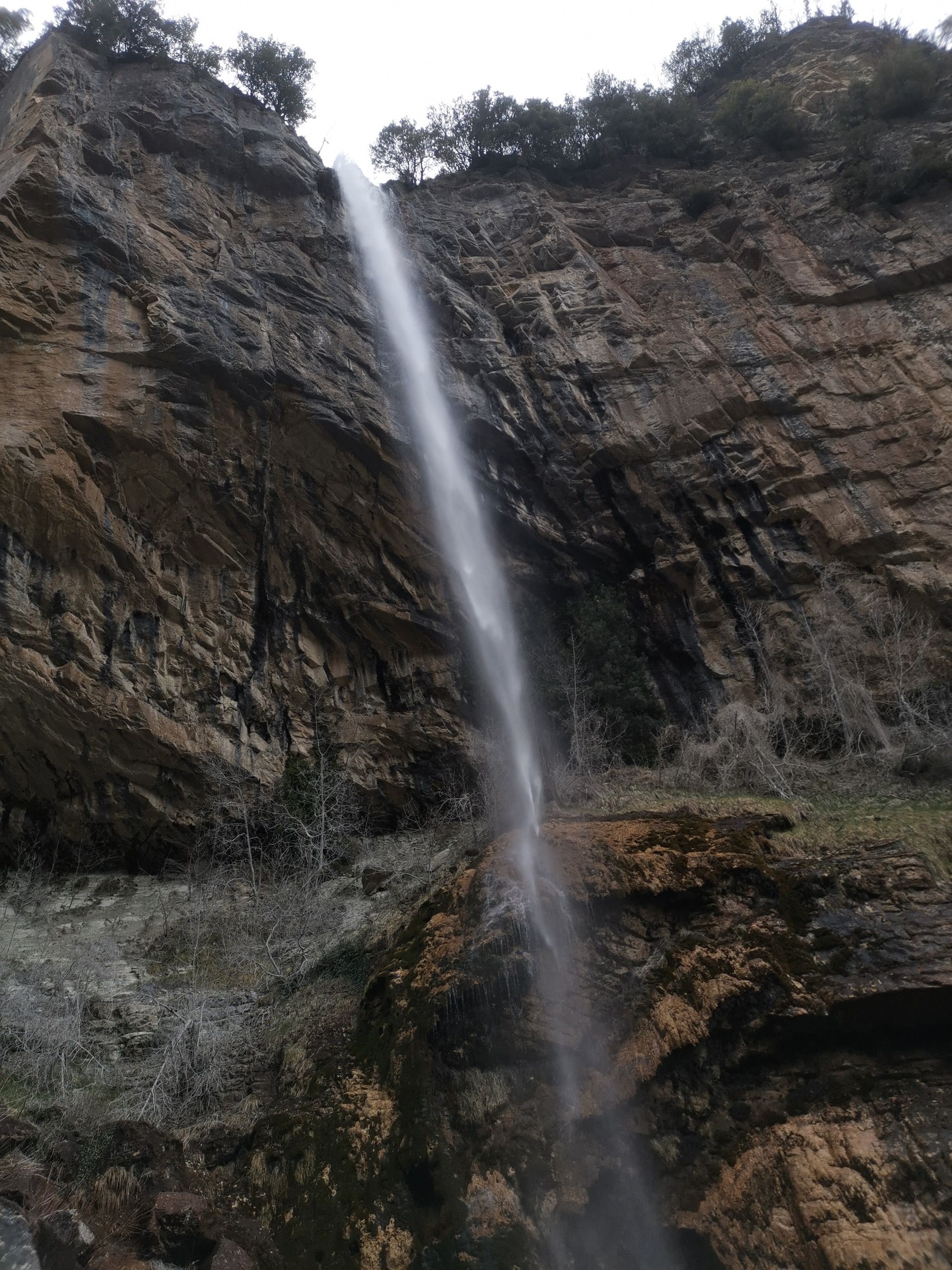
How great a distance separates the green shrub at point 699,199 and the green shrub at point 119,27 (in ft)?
42.1

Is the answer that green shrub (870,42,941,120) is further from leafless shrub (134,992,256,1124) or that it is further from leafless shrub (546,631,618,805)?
leafless shrub (134,992,256,1124)

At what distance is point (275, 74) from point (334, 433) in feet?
52.0

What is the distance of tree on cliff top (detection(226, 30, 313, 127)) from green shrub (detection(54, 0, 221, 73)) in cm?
261

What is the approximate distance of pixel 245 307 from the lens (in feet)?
42.4

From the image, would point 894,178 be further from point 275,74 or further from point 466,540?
point 275,74

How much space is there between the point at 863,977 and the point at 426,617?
9.73 metres

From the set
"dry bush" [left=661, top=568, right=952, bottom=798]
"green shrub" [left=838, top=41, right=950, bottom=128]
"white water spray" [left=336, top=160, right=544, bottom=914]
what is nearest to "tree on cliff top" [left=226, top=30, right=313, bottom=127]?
"white water spray" [left=336, top=160, right=544, bottom=914]

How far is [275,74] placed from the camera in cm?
2134

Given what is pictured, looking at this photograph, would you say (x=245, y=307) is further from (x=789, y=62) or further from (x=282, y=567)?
(x=789, y=62)

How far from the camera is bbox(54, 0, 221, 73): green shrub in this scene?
17766 millimetres

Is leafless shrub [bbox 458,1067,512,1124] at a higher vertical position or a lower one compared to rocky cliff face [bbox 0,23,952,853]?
lower

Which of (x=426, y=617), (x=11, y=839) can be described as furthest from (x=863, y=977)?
(x=11, y=839)

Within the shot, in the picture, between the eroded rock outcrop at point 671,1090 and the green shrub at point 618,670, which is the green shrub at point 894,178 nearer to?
the green shrub at point 618,670

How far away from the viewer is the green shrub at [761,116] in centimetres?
1956
